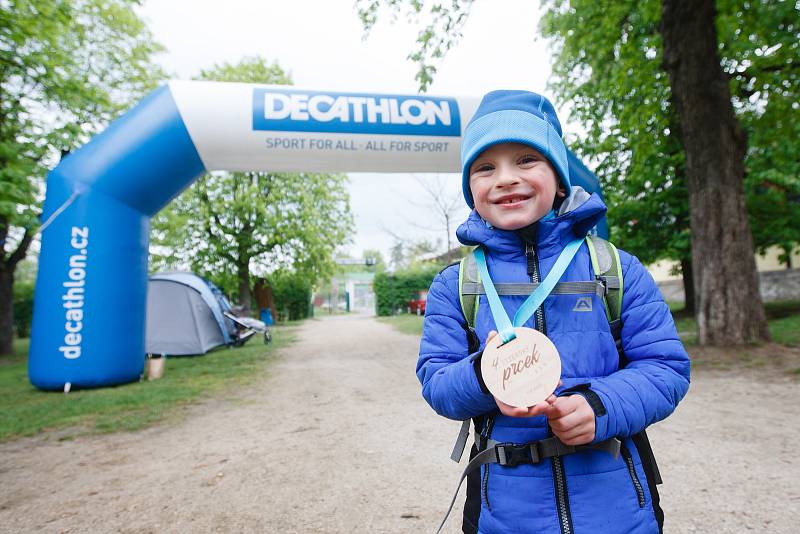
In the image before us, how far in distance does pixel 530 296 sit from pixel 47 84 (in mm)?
8296

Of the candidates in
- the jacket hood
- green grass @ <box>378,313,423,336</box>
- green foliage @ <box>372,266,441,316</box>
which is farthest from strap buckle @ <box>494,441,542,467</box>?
green foliage @ <box>372,266,441,316</box>

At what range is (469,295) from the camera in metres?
1.25

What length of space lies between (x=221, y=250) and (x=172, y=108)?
13847 millimetres

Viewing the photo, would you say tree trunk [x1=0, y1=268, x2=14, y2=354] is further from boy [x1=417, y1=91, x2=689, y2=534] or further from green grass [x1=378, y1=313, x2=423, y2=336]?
boy [x1=417, y1=91, x2=689, y2=534]

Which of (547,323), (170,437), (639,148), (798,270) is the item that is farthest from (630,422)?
(798,270)

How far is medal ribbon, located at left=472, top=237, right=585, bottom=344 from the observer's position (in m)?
1.09

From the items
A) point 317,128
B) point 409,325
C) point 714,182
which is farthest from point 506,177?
point 409,325

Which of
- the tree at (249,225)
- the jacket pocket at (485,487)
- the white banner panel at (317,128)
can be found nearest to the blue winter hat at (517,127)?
the jacket pocket at (485,487)

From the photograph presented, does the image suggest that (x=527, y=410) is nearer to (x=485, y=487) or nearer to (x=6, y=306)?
(x=485, y=487)

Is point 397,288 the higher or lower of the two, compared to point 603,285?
higher

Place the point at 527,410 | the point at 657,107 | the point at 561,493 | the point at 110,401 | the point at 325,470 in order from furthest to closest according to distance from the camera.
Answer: the point at 657,107, the point at 110,401, the point at 325,470, the point at 561,493, the point at 527,410

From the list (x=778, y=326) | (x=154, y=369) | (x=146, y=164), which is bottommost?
(x=154, y=369)

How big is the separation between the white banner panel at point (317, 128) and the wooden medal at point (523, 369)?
5.74m

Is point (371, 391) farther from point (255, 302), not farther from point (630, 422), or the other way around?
point (255, 302)
